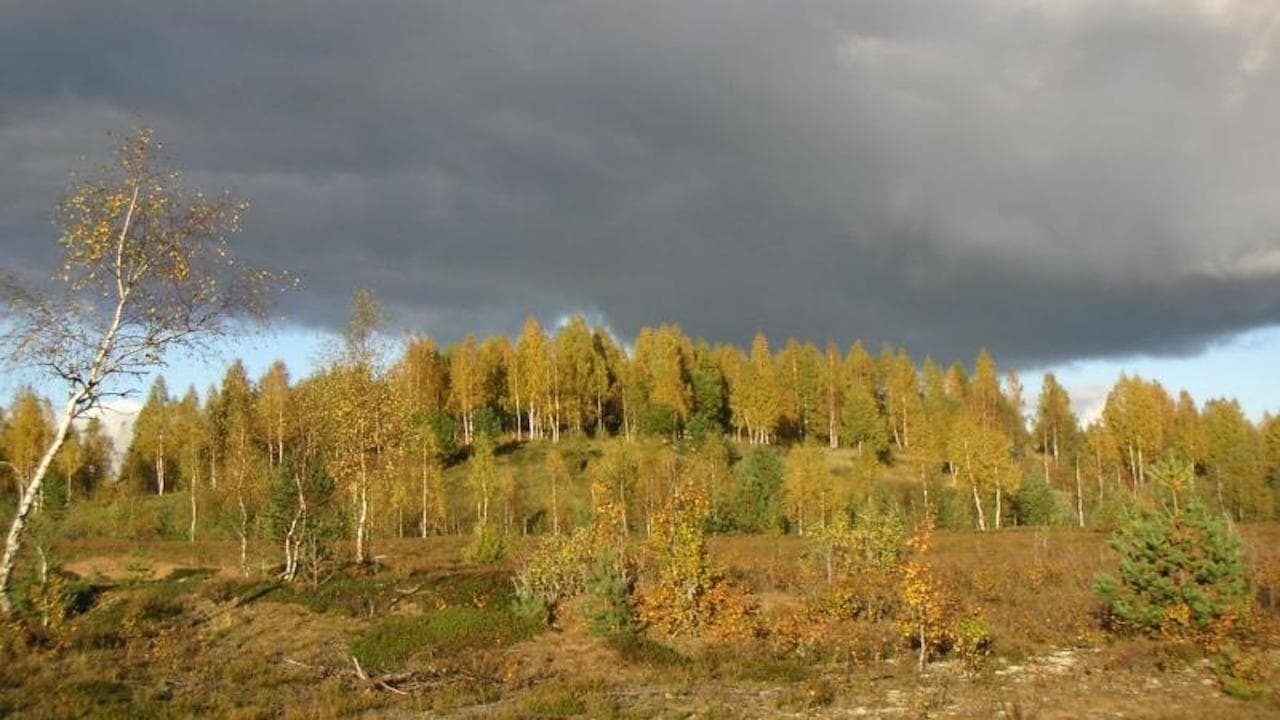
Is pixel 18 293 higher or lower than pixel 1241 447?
higher

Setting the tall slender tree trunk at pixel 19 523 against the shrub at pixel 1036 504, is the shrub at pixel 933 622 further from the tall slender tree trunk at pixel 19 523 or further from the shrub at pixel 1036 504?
the shrub at pixel 1036 504

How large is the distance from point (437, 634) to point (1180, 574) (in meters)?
18.5

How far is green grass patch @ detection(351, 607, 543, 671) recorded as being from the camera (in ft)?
69.0

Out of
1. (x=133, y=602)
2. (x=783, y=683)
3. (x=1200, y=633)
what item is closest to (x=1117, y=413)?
(x=1200, y=633)

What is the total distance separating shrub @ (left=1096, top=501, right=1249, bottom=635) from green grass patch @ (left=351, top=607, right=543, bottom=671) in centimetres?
1523

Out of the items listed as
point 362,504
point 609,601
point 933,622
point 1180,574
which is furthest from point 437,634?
point 1180,574

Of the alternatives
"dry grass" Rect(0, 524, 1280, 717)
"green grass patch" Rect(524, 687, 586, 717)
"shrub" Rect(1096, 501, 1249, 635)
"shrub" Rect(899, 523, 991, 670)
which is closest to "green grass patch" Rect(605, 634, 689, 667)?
"dry grass" Rect(0, 524, 1280, 717)

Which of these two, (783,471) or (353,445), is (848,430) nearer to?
(783,471)

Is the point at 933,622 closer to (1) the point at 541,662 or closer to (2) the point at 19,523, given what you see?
(1) the point at 541,662

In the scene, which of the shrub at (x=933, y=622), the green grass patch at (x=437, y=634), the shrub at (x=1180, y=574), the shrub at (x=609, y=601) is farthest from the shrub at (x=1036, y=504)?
the green grass patch at (x=437, y=634)

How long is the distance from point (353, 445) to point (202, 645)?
15997 millimetres

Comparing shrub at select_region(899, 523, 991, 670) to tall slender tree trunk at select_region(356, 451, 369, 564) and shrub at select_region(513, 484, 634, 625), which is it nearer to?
shrub at select_region(513, 484, 634, 625)

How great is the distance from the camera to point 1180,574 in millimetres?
19953

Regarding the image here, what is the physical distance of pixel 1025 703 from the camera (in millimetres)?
15195
